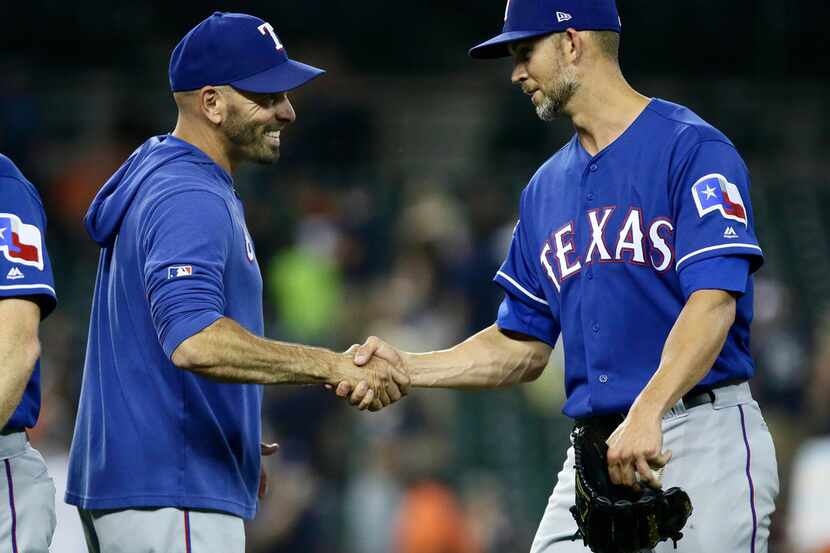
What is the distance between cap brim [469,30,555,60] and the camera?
4.54 meters

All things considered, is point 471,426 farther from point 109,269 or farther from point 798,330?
point 109,269

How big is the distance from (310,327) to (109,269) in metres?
6.03

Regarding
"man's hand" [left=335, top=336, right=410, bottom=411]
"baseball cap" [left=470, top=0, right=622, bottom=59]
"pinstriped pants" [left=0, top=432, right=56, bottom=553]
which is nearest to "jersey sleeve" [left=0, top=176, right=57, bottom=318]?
"pinstriped pants" [left=0, top=432, right=56, bottom=553]

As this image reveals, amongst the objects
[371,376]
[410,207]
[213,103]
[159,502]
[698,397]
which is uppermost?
[213,103]

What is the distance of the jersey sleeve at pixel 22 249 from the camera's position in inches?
152

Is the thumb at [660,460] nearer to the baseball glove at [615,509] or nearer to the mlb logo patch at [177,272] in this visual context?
the baseball glove at [615,509]

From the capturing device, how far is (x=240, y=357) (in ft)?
13.0

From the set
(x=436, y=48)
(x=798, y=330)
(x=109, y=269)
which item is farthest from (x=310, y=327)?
(x=109, y=269)

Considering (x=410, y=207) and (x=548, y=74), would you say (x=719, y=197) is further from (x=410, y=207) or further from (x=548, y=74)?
(x=410, y=207)

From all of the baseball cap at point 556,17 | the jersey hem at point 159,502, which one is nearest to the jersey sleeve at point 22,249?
the jersey hem at point 159,502

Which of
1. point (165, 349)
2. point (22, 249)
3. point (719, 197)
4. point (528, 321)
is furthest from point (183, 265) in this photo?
point (719, 197)

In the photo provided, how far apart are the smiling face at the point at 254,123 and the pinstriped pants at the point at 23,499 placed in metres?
1.11

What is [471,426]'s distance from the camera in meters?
10.2

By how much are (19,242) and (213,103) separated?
31.6 inches
